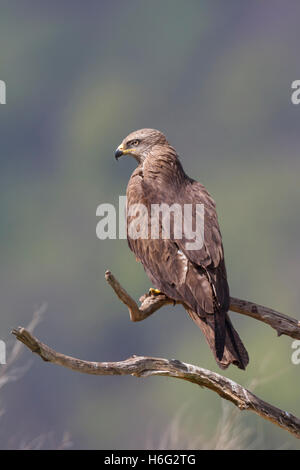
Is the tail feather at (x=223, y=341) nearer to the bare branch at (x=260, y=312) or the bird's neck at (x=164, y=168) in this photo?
the bare branch at (x=260, y=312)

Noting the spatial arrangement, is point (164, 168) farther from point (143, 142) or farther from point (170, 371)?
point (170, 371)

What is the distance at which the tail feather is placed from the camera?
809cm

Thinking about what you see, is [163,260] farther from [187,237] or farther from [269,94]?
[269,94]

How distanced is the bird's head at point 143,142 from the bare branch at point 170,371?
8.87ft

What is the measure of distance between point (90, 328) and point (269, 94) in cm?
3012

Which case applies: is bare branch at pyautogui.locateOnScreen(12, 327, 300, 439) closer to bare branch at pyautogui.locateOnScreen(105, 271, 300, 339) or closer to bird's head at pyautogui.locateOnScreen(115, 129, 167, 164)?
bare branch at pyautogui.locateOnScreen(105, 271, 300, 339)

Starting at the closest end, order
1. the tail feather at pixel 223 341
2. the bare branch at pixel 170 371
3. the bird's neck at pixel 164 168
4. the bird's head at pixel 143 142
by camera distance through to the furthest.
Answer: the bare branch at pixel 170 371 → the tail feather at pixel 223 341 → the bird's neck at pixel 164 168 → the bird's head at pixel 143 142

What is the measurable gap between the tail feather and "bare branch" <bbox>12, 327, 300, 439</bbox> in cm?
30

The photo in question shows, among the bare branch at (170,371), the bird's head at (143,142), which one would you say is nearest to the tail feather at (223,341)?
the bare branch at (170,371)

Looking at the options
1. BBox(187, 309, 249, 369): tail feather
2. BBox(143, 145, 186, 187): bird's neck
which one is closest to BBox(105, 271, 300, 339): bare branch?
BBox(187, 309, 249, 369): tail feather

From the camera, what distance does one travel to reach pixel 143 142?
32.7ft

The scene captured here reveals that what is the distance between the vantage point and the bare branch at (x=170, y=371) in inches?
267

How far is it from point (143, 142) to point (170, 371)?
2952mm

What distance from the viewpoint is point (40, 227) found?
217 ft
